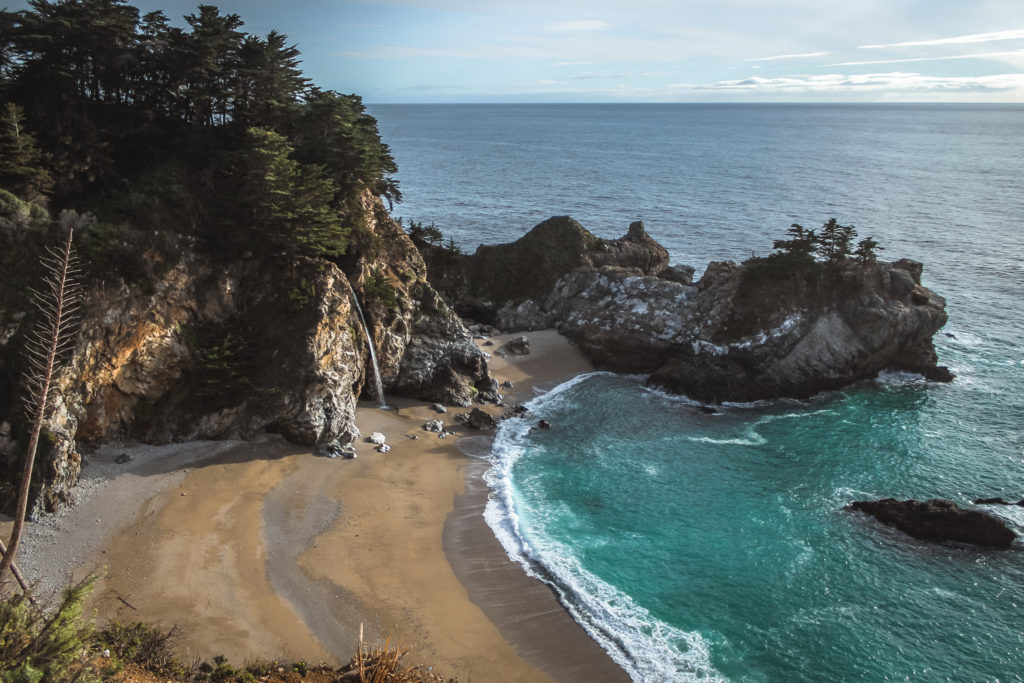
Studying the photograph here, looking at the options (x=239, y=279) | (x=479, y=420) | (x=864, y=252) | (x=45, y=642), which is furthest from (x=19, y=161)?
(x=864, y=252)

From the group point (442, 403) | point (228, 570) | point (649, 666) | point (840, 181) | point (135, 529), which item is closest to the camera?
point (649, 666)

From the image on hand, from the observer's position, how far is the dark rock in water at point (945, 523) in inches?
997

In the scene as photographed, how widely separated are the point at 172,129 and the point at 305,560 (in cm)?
2310

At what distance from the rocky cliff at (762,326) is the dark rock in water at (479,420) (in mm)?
11209

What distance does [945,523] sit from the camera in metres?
25.8

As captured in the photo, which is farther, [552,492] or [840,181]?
[840,181]

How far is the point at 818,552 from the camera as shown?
24.9 meters

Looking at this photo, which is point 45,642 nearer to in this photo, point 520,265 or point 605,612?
point 605,612

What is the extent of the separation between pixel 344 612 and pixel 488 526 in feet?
22.8

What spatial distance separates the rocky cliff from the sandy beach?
16.1 m

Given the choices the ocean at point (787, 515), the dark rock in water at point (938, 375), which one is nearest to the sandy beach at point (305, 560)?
the ocean at point (787, 515)

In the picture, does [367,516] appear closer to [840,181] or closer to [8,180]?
[8,180]

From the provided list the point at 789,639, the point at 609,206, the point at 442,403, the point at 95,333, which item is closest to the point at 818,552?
the point at 789,639

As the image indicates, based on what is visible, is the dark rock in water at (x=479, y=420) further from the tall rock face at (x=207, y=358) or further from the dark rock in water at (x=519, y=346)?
the dark rock in water at (x=519, y=346)
